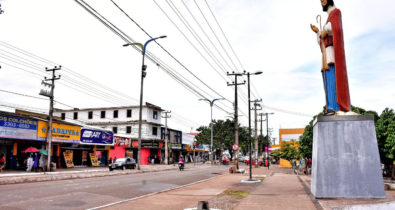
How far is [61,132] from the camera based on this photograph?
112ft

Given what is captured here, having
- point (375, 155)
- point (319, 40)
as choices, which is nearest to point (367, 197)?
point (375, 155)

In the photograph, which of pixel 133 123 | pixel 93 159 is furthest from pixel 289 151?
pixel 133 123

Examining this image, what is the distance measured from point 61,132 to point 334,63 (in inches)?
1118

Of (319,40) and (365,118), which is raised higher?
(319,40)

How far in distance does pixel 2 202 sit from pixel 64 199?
6.87ft

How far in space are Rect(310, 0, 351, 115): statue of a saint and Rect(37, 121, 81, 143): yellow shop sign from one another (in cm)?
2635

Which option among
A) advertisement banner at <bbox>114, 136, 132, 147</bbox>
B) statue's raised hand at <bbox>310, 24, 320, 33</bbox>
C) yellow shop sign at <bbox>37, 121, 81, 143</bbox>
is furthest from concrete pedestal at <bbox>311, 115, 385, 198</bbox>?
advertisement banner at <bbox>114, 136, 132, 147</bbox>

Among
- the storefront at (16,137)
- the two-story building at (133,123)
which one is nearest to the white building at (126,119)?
the two-story building at (133,123)

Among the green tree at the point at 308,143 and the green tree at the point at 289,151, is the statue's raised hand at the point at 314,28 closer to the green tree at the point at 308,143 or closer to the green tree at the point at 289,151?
the green tree at the point at 308,143

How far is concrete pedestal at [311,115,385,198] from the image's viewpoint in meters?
12.1

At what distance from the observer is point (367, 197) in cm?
1205

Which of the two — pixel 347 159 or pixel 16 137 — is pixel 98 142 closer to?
pixel 16 137

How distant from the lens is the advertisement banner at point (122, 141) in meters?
46.9

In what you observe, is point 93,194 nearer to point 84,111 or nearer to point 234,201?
point 234,201
